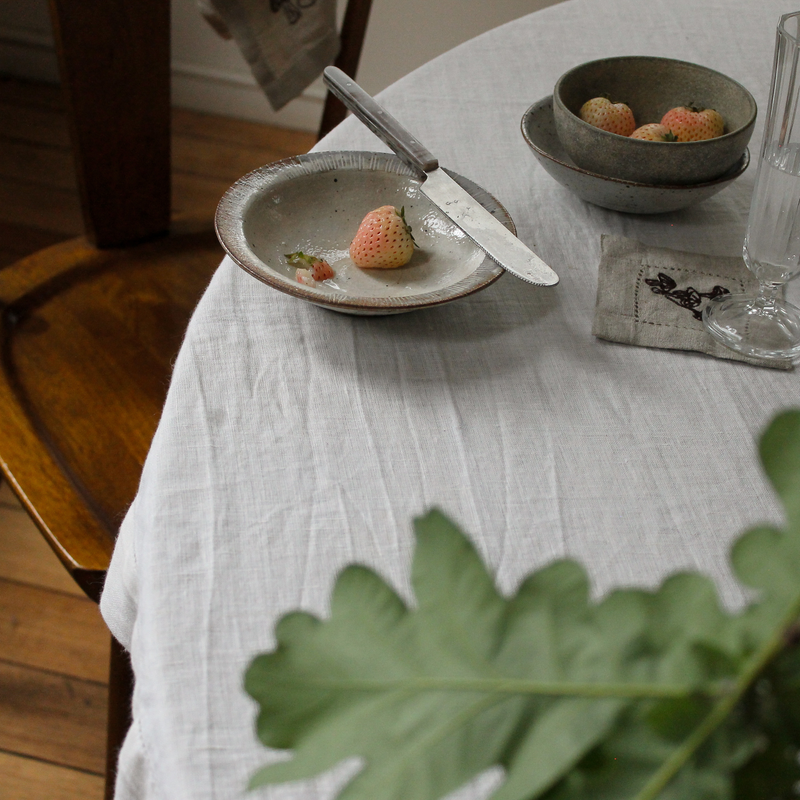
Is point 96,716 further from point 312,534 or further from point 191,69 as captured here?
point 191,69

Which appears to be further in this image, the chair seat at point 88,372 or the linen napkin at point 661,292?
the chair seat at point 88,372

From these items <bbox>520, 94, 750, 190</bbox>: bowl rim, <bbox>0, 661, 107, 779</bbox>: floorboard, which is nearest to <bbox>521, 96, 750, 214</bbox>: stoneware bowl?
<bbox>520, 94, 750, 190</bbox>: bowl rim

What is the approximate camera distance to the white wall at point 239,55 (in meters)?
2.10

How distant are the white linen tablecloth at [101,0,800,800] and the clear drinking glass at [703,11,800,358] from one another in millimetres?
30

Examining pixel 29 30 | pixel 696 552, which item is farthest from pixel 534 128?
pixel 29 30

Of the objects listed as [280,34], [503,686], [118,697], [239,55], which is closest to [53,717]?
[118,697]

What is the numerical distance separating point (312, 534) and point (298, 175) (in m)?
0.32

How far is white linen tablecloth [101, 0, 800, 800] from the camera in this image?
1.28 ft

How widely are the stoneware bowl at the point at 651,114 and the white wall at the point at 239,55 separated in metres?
1.39

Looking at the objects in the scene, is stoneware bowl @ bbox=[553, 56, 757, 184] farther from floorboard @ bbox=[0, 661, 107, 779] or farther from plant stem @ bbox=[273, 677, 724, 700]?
floorboard @ bbox=[0, 661, 107, 779]

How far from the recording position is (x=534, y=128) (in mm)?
753

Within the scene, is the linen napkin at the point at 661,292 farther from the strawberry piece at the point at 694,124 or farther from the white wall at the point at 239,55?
the white wall at the point at 239,55

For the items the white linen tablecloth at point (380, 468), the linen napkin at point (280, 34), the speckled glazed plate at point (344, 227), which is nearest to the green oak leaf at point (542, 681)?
the white linen tablecloth at point (380, 468)

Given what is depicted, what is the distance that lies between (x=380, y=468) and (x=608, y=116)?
0.40 m
